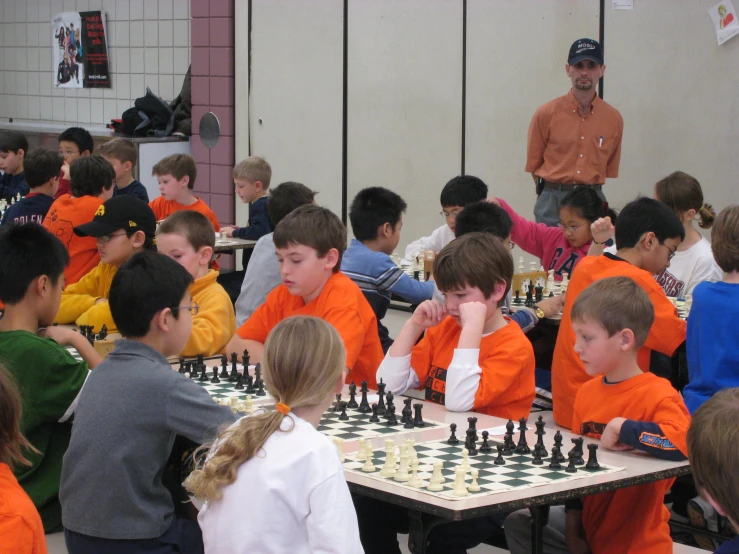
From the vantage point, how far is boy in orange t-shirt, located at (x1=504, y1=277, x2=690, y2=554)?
324 centimetres

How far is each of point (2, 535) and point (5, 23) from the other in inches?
507

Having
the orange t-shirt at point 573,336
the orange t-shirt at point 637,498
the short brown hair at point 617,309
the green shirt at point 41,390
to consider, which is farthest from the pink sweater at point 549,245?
the green shirt at point 41,390

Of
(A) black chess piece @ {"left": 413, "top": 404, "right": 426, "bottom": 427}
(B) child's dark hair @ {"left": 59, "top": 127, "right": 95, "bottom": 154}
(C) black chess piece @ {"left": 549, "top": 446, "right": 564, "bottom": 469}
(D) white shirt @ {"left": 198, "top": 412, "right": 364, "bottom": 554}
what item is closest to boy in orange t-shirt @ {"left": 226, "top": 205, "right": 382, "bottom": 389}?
(A) black chess piece @ {"left": 413, "top": 404, "right": 426, "bottom": 427}

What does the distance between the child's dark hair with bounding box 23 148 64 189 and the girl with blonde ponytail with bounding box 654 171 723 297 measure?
4.04m

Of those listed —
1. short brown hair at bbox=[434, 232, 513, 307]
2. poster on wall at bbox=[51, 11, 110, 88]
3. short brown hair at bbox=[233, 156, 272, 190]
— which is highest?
poster on wall at bbox=[51, 11, 110, 88]

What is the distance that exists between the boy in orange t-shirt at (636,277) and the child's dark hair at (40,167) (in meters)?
4.11

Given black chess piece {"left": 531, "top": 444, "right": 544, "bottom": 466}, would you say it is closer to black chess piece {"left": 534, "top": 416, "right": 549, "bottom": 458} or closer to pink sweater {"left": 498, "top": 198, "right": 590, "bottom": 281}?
black chess piece {"left": 534, "top": 416, "right": 549, "bottom": 458}

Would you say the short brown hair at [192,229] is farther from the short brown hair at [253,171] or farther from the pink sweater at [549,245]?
the short brown hair at [253,171]

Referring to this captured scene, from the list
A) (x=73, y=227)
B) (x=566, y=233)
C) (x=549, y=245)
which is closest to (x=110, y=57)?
(x=73, y=227)

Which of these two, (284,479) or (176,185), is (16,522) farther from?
(176,185)

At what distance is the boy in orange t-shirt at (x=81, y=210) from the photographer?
629cm

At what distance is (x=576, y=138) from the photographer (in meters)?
8.03

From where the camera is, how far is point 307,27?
10484mm

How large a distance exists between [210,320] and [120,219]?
0.90 metres
